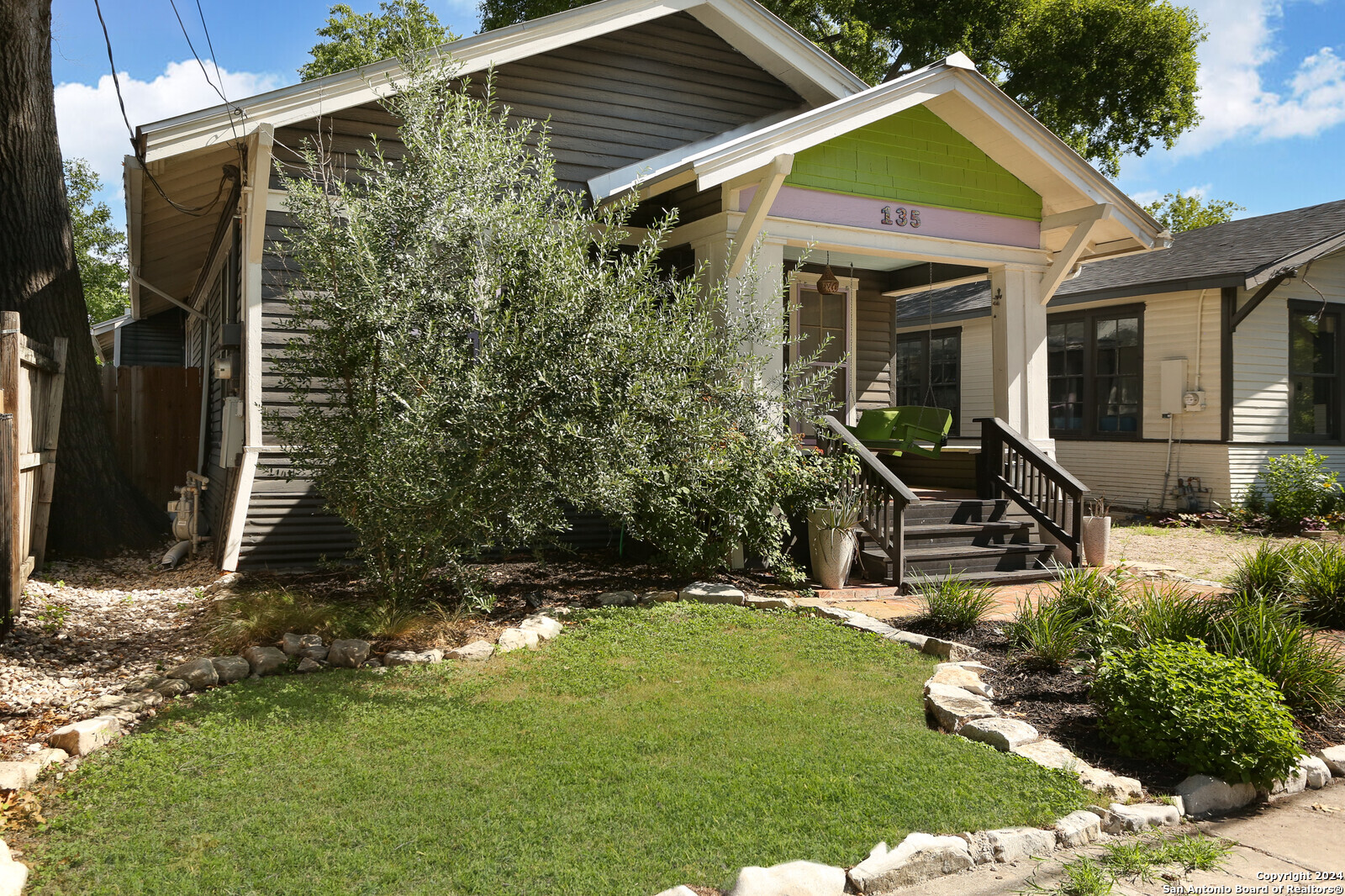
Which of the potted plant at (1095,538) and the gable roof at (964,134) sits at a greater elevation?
the gable roof at (964,134)

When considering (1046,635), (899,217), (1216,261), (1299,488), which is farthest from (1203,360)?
(1046,635)

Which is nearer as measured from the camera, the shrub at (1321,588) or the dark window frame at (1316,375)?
the shrub at (1321,588)

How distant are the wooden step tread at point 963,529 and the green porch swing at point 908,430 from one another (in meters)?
1.50

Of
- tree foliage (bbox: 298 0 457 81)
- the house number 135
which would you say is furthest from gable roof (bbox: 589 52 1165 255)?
tree foliage (bbox: 298 0 457 81)

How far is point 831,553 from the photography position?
7.27 meters

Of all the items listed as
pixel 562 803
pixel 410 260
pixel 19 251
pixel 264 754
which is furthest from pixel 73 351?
pixel 562 803

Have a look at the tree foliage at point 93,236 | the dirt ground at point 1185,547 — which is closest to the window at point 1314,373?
the dirt ground at point 1185,547

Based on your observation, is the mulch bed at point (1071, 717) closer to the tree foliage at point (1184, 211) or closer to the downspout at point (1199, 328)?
the downspout at point (1199, 328)

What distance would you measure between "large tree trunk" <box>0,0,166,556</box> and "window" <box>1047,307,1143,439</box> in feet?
41.2

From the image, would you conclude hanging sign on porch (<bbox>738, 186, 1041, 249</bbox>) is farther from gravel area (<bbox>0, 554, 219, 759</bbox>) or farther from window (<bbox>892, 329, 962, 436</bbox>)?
window (<bbox>892, 329, 962, 436</bbox>)

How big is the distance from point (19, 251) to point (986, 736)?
890 centimetres

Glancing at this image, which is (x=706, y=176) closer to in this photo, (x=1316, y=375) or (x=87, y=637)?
(x=87, y=637)

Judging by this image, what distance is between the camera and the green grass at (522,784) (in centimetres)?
297

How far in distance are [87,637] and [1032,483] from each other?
7.88 meters
